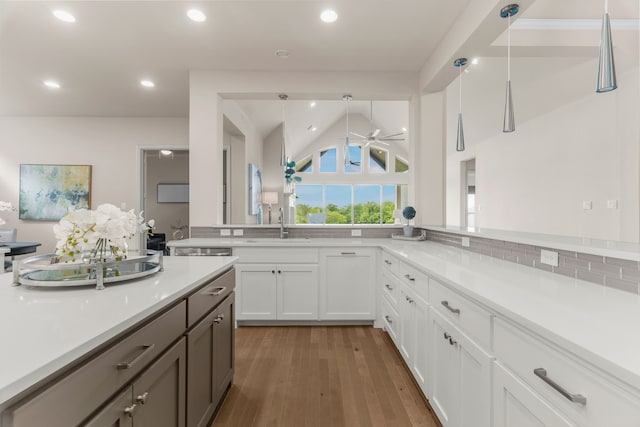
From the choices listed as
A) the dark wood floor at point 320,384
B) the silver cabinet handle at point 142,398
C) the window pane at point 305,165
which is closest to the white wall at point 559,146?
the dark wood floor at point 320,384

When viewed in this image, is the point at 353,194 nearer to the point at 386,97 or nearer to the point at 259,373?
the point at 386,97

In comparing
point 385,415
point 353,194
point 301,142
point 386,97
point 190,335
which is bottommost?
point 385,415

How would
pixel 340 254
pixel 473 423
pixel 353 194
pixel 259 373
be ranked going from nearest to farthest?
pixel 473 423 → pixel 259 373 → pixel 340 254 → pixel 353 194

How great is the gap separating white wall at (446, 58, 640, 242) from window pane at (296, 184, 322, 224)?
5001mm

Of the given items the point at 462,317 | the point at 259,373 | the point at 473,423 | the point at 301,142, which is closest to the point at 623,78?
the point at 462,317

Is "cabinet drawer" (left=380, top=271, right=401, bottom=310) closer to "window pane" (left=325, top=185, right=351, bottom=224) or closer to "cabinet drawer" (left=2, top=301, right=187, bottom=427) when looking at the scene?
"cabinet drawer" (left=2, top=301, right=187, bottom=427)

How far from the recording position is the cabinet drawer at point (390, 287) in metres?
2.46

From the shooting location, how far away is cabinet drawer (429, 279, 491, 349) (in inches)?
46.2

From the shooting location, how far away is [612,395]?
2.21ft

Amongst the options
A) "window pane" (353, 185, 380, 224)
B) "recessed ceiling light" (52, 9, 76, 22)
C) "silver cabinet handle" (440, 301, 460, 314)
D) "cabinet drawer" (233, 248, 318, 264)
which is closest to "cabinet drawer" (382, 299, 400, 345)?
"cabinet drawer" (233, 248, 318, 264)

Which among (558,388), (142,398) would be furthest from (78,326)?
(558,388)

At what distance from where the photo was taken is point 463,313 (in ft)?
4.38

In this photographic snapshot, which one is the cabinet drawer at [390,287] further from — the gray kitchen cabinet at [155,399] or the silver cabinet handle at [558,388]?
the gray kitchen cabinet at [155,399]

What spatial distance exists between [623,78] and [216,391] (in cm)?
494
